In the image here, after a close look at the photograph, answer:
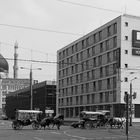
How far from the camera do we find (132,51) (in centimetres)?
8656

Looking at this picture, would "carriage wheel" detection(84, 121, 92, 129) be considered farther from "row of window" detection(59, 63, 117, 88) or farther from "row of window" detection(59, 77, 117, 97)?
"row of window" detection(59, 63, 117, 88)

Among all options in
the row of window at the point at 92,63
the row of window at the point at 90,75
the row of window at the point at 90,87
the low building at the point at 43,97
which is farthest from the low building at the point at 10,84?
the row of window at the point at 90,87

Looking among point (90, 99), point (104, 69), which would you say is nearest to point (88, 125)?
point (104, 69)

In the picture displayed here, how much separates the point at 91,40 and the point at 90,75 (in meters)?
8.92

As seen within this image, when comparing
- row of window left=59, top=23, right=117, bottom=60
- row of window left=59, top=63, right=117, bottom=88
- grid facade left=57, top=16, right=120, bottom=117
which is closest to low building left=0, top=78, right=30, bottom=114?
grid facade left=57, top=16, right=120, bottom=117

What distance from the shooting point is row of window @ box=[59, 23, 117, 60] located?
9050 centimetres

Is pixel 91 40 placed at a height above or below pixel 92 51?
above

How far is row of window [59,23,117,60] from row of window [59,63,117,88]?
23.1 ft

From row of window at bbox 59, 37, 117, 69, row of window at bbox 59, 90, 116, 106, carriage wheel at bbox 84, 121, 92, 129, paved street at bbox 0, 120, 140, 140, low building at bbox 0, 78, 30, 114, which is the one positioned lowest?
carriage wheel at bbox 84, 121, 92, 129

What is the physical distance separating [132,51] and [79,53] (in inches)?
938

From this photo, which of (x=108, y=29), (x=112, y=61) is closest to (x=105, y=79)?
(x=112, y=61)

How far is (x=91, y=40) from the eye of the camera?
101 m

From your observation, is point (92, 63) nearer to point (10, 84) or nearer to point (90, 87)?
point (90, 87)

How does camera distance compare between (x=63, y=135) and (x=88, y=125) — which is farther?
(x=88, y=125)
